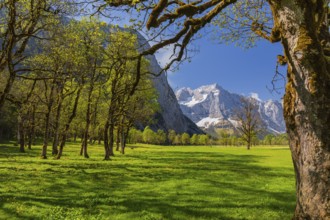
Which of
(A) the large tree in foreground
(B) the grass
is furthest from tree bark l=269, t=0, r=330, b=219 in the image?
(B) the grass

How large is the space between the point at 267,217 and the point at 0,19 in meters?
24.8

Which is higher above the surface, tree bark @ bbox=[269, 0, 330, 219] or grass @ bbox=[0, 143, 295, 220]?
tree bark @ bbox=[269, 0, 330, 219]

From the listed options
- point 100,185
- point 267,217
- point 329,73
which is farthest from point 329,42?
point 100,185

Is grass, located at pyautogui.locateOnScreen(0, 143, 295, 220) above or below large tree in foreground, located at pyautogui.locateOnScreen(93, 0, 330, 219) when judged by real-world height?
below

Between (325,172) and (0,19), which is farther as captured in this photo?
(0,19)

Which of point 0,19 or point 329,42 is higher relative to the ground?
point 0,19

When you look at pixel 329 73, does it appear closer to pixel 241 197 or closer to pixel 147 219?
pixel 147 219

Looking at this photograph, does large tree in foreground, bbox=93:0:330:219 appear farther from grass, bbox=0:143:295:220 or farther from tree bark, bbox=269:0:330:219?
grass, bbox=0:143:295:220

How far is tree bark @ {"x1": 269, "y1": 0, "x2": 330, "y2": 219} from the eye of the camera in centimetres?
893

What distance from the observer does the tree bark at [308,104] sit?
8930 mm

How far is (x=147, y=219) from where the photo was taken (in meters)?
13.3

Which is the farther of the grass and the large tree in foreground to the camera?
the grass

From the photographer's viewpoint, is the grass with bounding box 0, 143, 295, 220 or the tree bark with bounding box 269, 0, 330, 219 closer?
the tree bark with bounding box 269, 0, 330, 219

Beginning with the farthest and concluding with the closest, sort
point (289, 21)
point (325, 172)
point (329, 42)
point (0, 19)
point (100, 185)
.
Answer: point (0, 19)
point (100, 185)
point (329, 42)
point (289, 21)
point (325, 172)
